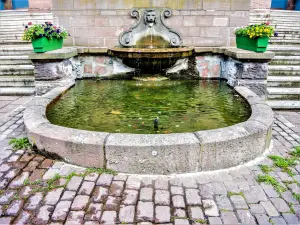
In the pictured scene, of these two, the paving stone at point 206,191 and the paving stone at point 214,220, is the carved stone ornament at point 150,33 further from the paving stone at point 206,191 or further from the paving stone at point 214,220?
the paving stone at point 214,220

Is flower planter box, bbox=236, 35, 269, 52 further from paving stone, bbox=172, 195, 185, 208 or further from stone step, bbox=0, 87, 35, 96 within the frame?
stone step, bbox=0, 87, 35, 96

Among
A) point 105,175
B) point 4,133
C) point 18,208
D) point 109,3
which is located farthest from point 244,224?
point 109,3

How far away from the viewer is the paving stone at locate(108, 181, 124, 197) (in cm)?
251

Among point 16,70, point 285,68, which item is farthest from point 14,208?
point 285,68

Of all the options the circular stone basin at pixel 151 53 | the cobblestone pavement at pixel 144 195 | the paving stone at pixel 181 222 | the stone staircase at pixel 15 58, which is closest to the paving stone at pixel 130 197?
the cobblestone pavement at pixel 144 195

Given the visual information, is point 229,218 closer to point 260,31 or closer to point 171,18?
point 260,31

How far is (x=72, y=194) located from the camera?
2492mm

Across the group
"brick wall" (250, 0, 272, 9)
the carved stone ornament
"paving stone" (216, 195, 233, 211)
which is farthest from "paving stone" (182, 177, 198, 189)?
"brick wall" (250, 0, 272, 9)

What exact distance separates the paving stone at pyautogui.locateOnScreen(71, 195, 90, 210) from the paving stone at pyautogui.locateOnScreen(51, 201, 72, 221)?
5 centimetres

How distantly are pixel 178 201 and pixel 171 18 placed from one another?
4.77 m

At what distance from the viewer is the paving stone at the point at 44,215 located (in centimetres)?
218

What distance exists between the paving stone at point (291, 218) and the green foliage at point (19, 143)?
287 cm

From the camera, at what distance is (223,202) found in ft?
7.96

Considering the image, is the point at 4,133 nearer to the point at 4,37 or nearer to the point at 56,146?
the point at 56,146
